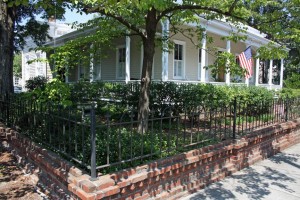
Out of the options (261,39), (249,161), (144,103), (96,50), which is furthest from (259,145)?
(261,39)

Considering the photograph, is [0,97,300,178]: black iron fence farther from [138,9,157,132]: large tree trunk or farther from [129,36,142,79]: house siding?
[129,36,142,79]: house siding

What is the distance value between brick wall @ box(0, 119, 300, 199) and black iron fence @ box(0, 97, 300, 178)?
187 millimetres

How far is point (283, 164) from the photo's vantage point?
6004 millimetres

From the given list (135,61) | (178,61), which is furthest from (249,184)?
(135,61)

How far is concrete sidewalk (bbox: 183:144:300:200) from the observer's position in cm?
433

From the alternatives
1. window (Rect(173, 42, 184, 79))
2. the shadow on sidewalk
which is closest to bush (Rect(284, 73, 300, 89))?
window (Rect(173, 42, 184, 79))

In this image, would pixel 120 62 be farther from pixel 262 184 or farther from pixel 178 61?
pixel 262 184

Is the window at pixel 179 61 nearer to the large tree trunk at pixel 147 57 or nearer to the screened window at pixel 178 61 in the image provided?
the screened window at pixel 178 61

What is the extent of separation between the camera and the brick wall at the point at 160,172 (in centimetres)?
336

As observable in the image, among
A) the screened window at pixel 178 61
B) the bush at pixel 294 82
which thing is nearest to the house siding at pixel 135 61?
the screened window at pixel 178 61

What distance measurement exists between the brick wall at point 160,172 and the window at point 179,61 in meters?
7.86

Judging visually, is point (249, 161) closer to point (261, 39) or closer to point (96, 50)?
point (96, 50)

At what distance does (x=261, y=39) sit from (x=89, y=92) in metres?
11.9

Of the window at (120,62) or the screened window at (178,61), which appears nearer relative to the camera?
the screened window at (178,61)
